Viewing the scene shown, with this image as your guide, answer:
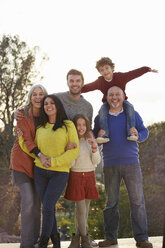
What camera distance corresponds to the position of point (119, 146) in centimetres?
479

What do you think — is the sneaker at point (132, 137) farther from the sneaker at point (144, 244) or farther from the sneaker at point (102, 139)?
the sneaker at point (144, 244)

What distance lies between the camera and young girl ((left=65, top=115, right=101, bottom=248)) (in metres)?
4.42

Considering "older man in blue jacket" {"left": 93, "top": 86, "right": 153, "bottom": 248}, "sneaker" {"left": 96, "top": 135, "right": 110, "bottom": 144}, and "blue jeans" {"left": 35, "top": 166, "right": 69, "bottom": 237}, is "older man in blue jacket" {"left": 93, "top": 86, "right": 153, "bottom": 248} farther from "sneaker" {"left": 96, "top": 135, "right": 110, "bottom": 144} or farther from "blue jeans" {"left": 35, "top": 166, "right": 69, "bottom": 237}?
"blue jeans" {"left": 35, "top": 166, "right": 69, "bottom": 237}

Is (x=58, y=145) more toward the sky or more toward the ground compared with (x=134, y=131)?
more toward the ground

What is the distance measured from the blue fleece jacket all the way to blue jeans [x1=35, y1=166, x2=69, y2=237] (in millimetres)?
778

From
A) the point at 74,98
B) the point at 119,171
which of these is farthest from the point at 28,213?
the point at 74,98

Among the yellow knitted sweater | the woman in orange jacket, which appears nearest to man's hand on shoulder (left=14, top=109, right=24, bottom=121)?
the woman in orange jacket

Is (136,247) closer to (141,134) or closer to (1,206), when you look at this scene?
(141,134)

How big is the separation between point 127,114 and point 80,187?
44.3 inches

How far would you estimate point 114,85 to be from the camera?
5.02 metres

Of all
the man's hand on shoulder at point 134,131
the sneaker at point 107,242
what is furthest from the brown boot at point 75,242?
the man's hand on shoulder at point 134,131

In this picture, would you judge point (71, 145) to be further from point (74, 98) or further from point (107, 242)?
point (107, 242)

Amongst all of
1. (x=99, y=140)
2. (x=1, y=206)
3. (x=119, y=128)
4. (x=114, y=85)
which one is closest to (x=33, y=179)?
(x=99, y=140)

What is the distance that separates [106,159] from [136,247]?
1138 millimetres
